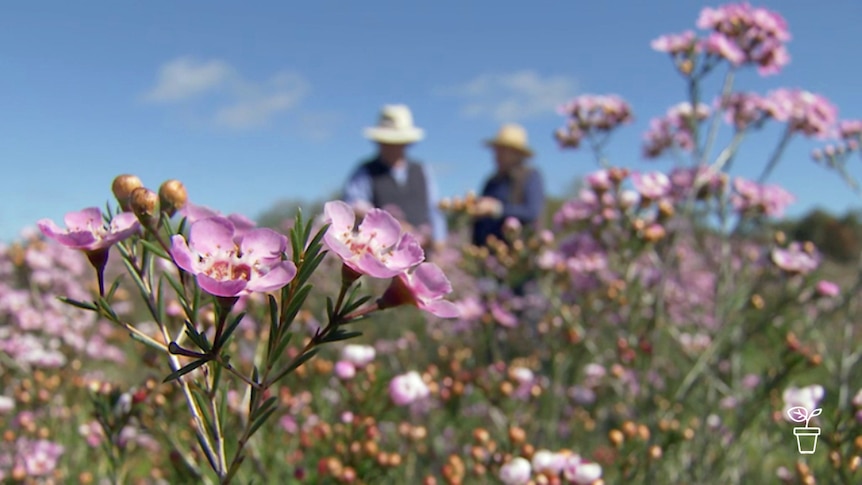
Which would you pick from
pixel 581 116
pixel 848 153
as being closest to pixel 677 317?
pixel 848 153

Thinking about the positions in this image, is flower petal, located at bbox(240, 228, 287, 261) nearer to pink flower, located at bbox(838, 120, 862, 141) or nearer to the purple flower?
the purple flower

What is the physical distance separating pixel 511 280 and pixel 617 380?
2.54 ft

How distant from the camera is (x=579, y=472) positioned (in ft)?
5.57

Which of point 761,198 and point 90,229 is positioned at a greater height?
point 90,229

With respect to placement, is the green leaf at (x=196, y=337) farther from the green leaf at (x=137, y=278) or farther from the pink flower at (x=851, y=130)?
the pink flower at (x=851, y=130)

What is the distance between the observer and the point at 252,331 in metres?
2.78

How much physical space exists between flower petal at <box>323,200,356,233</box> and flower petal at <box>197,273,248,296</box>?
0.73 feet

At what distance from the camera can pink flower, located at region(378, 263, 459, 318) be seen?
3.70 ft

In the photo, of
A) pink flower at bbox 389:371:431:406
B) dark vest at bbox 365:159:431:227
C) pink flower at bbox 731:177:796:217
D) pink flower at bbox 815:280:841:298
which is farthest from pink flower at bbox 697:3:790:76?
dark vest at bbox 365:159:431:227

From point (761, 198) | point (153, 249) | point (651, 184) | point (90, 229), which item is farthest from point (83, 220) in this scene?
point (761, 198)

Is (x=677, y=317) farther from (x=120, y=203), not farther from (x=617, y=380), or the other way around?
(x=120, y=203)

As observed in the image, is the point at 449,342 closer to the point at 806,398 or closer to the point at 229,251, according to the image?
the point at 806,398

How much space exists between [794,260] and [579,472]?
75.7 inches

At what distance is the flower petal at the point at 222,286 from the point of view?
907mm
